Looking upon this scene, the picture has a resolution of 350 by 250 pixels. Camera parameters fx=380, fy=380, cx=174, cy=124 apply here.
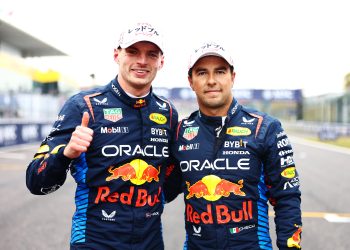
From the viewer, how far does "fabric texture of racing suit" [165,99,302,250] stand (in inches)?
86.2

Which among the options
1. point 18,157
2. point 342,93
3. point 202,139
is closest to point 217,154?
point 202,139

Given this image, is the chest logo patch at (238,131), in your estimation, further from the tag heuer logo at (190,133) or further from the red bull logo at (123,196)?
the red bull logo at (123,196)

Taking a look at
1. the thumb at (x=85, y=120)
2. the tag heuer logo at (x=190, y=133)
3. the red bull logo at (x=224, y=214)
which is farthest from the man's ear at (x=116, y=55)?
the red bull logo at (x=224, y=214)

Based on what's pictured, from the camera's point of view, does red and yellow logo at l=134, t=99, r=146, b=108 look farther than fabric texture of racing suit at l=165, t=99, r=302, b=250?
Yes

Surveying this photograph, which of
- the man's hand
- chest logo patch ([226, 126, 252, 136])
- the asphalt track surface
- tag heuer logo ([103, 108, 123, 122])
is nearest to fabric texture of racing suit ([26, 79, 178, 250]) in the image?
tag heuer logo ([103, 108, 123, 122])

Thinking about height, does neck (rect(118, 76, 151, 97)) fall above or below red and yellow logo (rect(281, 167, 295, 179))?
above

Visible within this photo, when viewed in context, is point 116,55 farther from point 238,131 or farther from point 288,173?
point 288,173

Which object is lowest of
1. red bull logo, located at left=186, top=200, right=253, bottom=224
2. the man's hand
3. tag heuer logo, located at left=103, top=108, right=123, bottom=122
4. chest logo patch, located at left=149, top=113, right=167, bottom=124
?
red bull logo, located at left=186, top=200, right=253, bottom=224

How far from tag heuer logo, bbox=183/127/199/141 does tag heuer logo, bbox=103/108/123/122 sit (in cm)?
43

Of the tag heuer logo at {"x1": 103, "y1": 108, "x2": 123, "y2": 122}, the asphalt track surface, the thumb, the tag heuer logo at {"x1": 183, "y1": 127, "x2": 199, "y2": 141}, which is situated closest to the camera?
the thumb

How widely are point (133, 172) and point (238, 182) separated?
62 centimetres

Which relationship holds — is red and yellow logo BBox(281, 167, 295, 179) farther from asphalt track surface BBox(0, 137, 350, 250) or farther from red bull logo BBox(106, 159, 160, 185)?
asphalt track surface BBox(0, 137, 350, 250)

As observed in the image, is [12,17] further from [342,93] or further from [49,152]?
[49,152]

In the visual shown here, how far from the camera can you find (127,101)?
2326mm
